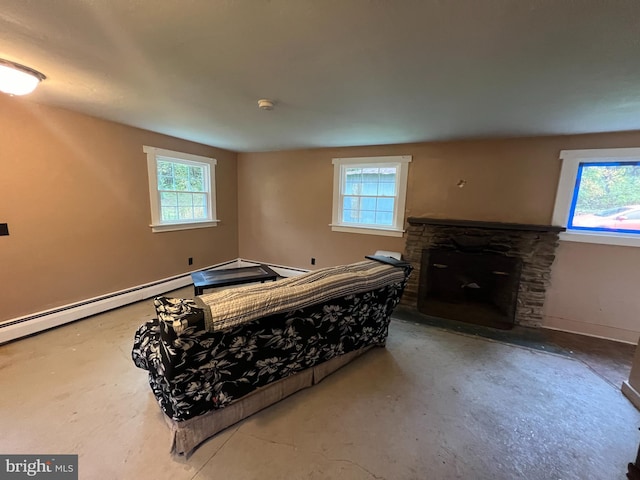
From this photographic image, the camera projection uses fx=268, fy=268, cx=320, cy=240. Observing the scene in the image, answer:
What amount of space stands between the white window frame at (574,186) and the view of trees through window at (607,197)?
2.6 inches

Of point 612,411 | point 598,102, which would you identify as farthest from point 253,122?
point 612,411

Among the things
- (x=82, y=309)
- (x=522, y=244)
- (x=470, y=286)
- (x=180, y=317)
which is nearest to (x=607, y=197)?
(x=522, y=244)

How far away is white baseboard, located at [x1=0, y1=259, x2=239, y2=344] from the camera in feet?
8.49

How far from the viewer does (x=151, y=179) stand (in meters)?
3.62

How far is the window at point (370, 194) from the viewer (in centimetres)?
396

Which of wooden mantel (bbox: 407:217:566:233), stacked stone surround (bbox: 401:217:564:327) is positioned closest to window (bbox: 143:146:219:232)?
wooden mantel (bbox: 407:217:566:233)

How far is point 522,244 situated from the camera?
3279 millimetres

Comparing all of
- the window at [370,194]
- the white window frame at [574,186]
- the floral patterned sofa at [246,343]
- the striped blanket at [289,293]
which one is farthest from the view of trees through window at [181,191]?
the white window frame at [574,186]

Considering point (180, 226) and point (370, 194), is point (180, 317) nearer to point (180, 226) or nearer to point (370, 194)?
point (180, 226)

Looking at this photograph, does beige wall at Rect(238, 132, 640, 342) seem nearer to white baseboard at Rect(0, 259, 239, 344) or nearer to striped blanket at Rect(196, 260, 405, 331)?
striped blanket at Rect(196, 260, 405, 331)

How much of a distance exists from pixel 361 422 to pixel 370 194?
3.13 metres

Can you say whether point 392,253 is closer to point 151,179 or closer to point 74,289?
point 151,179

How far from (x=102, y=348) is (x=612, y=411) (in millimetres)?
4195

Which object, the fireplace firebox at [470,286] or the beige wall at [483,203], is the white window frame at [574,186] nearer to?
the beige wall at [483,203]
